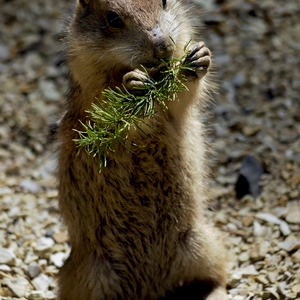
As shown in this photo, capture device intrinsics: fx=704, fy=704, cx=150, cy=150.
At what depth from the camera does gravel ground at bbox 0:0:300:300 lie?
538cm

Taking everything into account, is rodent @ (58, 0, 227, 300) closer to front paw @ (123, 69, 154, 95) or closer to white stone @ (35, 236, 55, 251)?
front paw @ (123, 69, 154, 95)

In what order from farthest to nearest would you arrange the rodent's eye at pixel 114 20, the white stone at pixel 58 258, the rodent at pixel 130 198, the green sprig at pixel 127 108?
the white stone at pixel 58 258 → the rodent at pixel 130 198 → the rodent's eye at pixel 114 20 → the green sprig at pixel 127 108

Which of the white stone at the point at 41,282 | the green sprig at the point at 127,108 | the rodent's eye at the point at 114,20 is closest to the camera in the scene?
the green sprig at the point at 127,108

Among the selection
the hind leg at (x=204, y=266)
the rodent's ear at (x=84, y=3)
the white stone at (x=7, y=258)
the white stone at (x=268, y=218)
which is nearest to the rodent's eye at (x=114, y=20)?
the rodent's ear at (x=84, y=3)

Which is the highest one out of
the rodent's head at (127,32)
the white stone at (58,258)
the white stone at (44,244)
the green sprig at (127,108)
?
the rodent's head at (127,32)

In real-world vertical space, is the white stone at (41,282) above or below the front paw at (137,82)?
below

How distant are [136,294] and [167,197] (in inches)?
27.6

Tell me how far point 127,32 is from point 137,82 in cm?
48

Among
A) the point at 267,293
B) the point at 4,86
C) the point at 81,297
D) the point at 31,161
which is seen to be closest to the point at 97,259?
the point at 81,297

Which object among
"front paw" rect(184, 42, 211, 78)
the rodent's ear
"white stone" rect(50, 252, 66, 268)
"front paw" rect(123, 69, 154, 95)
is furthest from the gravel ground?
the rodent's ear

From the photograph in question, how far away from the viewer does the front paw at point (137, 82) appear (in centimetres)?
410

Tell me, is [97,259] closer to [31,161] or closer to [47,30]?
A: [31,161]

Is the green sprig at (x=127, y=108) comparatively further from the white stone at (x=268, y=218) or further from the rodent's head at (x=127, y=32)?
the white stone at (x=268, y=218)

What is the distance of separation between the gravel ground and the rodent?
1.60 feet
